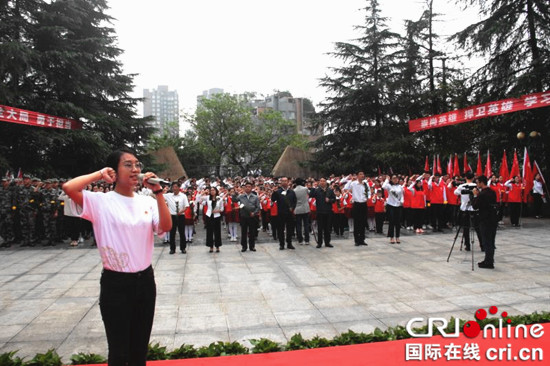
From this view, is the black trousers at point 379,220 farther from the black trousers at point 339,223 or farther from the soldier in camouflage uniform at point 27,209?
the soldier in camouflage uniform at point 27,209

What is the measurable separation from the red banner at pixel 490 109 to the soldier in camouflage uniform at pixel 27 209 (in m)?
16.3

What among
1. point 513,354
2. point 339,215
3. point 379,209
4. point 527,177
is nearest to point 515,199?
point 527,177

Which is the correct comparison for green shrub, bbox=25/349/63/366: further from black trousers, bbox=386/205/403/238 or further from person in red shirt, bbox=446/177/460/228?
person in red shirt, bbox=446/177/460/228

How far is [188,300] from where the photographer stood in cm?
662

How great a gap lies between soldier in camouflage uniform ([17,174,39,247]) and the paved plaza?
1.03 meters

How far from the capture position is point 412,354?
4.14 metres

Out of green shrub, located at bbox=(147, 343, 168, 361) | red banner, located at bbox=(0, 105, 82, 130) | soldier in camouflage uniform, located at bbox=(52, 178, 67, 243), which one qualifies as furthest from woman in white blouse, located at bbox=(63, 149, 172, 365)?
red banner, located at bbox=(0, 105, 82, 130)

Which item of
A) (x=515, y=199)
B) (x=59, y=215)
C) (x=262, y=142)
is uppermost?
(x=262, y=142)

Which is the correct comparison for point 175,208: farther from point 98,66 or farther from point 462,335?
point 98,66

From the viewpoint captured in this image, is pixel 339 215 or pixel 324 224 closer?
pixel 324 224

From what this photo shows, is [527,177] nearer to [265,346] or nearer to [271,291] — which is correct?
[271,291]

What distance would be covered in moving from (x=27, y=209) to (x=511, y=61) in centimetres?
2098

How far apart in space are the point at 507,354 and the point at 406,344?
0.97 meters

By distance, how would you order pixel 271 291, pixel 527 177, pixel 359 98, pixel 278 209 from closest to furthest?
1. pixel 271 291
2. pixel 278 209
3. pixel 527 177
4. pixel 359 98
